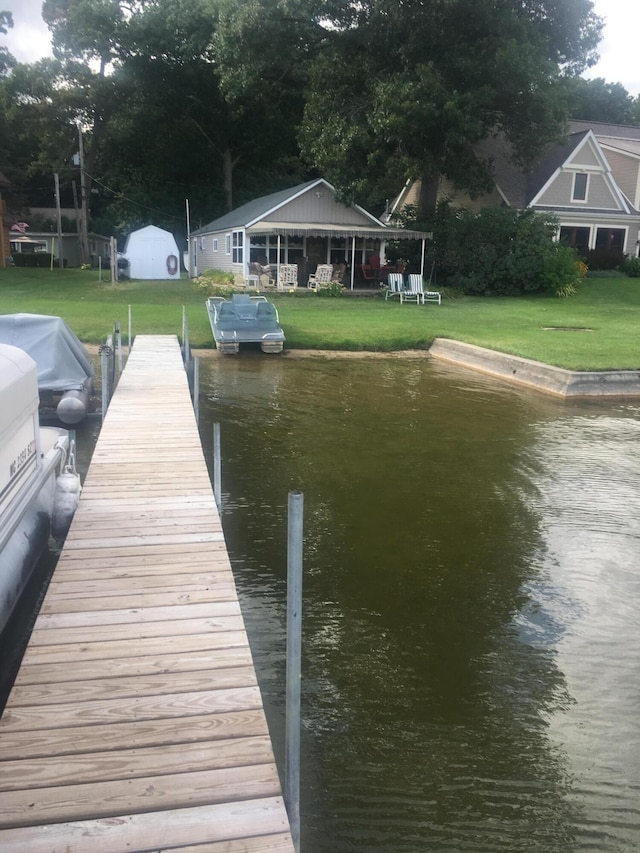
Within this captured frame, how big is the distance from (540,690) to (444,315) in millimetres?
18775

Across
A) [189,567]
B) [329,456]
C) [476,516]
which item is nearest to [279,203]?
[329,456]

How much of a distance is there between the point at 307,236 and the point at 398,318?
375 inches

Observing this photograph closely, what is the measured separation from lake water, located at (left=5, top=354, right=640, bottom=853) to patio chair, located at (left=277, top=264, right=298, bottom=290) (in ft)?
58.9

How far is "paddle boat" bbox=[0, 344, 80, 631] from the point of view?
4809 millimetres

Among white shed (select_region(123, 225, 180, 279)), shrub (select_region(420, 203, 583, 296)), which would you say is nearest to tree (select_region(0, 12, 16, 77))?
white shed (select_region(123, 225, 180, 279))

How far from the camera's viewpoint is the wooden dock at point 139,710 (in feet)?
8.28

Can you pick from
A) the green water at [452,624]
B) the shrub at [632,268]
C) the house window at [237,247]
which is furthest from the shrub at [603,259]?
the green water at [452,624]

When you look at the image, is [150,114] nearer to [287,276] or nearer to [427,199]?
[427,199]

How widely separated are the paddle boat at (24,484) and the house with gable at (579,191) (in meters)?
28.9

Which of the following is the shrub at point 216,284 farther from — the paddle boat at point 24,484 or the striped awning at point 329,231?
the paddle boat at point 24,484

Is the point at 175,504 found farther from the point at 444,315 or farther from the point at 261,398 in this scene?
the point at 444,315

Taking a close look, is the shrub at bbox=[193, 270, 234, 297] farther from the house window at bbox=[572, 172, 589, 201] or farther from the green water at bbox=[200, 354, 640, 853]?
the green water at bbox=[200, 354, 640, 853]

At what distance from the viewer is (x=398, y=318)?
70.6 ft

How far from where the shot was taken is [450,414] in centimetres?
1155
